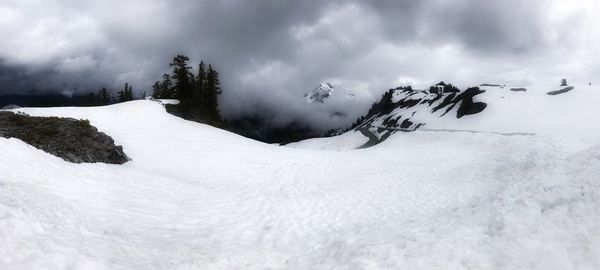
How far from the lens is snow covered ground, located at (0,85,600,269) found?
26.6 ft

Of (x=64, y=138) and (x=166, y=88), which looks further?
(x=166, y=88)

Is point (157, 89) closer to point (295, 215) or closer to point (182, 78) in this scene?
point (182, 78)

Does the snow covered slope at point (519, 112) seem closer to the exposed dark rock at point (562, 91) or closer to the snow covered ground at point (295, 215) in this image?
the exposed dark rock at point (562, 91)

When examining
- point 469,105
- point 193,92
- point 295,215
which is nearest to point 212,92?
point 193,92

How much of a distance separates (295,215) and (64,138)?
12568mm

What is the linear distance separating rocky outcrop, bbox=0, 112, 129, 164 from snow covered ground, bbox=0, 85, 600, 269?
1.18 metres

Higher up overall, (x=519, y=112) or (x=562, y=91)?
(x=562, y=91)

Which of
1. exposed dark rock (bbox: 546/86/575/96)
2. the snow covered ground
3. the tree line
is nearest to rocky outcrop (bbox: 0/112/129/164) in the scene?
the snow covered ground

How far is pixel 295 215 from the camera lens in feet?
51.0

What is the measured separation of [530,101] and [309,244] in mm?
76070

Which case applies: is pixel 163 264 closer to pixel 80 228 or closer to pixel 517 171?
pixel 80 228

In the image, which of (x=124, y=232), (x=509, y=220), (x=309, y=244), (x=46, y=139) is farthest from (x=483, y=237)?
(x=46, y=139)

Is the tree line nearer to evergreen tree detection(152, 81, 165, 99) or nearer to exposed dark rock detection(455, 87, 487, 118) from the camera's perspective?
evergreen tree detection(152, 81, 165, 99)

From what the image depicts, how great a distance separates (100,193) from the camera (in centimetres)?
1386
